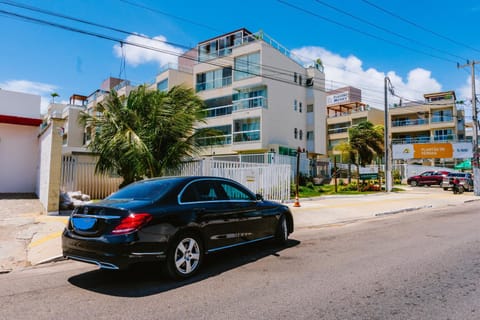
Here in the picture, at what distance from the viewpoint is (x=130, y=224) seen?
4.64 metres

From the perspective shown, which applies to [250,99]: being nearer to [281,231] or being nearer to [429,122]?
[281,231]

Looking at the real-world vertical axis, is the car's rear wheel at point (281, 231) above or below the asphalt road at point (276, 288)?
above

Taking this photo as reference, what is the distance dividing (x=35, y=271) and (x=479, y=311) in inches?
261

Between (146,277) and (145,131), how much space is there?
7.93 m

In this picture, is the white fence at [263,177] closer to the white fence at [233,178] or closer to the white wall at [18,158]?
the white fence at [233,178]

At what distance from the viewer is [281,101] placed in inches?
1339

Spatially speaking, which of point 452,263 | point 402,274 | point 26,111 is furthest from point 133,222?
point 26,111

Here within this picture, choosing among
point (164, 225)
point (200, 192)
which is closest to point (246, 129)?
point (200, 192)

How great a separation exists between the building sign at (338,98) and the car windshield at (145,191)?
219ft

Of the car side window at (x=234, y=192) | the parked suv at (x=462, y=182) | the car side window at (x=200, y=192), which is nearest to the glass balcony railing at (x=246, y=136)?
the parked suv at (x=462, y=182)

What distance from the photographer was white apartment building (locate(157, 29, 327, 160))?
1252 inches

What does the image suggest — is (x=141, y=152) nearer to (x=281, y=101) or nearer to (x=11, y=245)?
(x=11, y=245)

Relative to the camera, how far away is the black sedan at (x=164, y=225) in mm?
4625

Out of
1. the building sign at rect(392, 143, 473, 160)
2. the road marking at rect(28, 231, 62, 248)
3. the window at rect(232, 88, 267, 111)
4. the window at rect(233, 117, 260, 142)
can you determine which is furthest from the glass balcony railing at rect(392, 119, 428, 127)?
the road marking at rect(28, 231, 62, 248)
